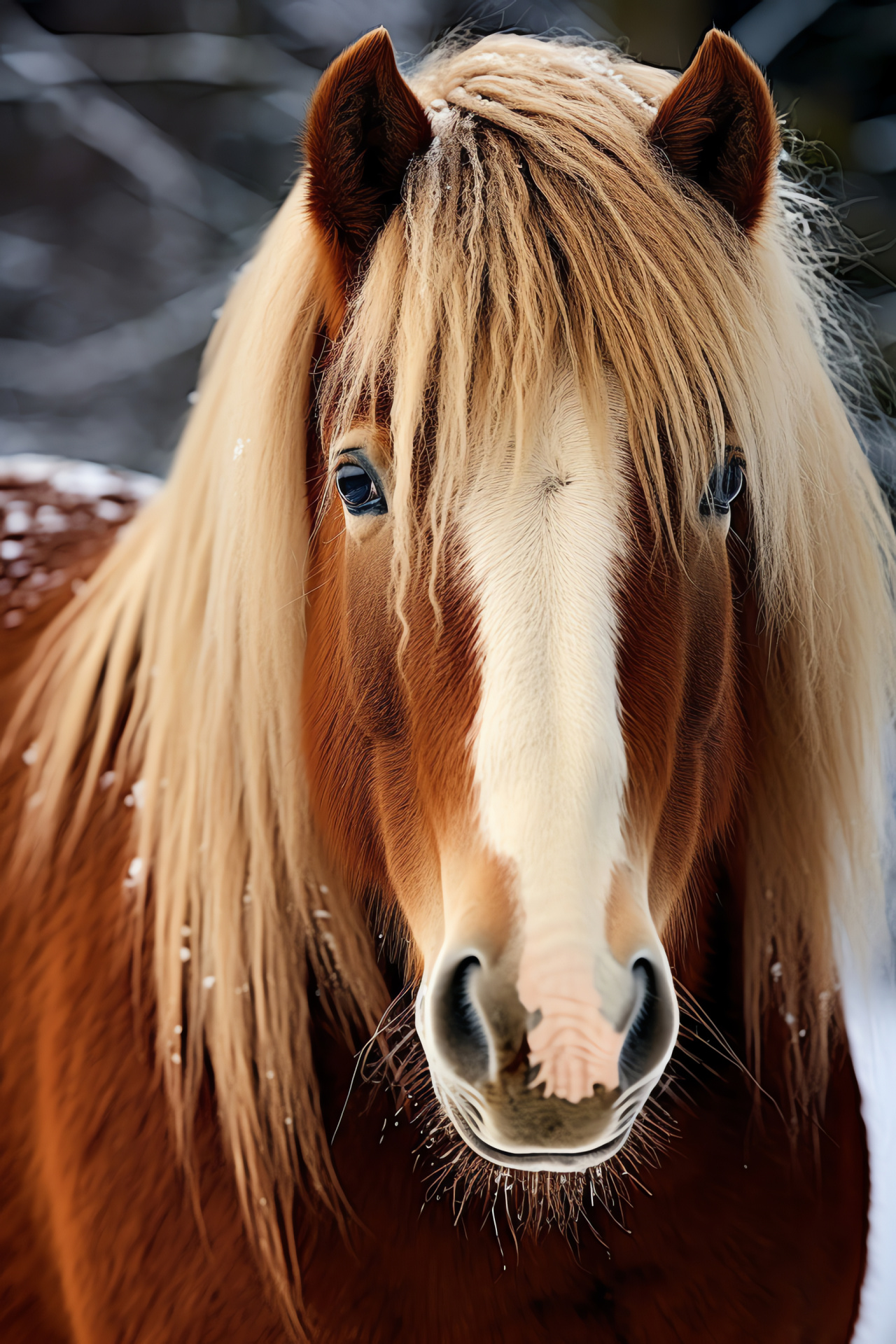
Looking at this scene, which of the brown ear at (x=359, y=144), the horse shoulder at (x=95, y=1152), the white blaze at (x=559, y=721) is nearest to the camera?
the white blaze at (x=559, y=721)

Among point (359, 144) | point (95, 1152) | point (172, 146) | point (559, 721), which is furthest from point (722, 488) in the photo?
point (172, 146)

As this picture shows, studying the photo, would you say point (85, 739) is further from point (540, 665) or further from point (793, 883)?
point (793, 883)

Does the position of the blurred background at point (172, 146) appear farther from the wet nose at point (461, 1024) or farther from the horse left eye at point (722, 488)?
the wet nose at point (461, 1024)

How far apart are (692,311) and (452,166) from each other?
199 millimetres

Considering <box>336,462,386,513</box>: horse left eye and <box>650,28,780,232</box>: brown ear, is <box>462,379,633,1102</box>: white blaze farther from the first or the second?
<box>650,28,780,232</box>: brown ear

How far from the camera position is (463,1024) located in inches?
19.2

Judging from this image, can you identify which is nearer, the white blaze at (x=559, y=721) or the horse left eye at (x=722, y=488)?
the white blaze at (x=559, y=721)

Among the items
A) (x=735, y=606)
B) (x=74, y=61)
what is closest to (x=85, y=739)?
(x=735, y=606)

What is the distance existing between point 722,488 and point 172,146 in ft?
9.09

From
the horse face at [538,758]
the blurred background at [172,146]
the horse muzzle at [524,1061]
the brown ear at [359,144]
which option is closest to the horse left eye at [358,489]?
the horse face at [538,758]

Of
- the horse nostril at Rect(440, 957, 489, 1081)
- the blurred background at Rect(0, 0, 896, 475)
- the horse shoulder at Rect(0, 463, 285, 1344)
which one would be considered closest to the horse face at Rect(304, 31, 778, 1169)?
the horse nostril at Rect(440, 957, 489, 1081)

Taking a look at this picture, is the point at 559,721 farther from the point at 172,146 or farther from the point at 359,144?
the point at 172,146

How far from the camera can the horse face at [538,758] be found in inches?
18.1

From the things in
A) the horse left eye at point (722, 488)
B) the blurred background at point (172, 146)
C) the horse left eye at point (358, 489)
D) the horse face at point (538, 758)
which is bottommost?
the horse face at point (538, 758)
